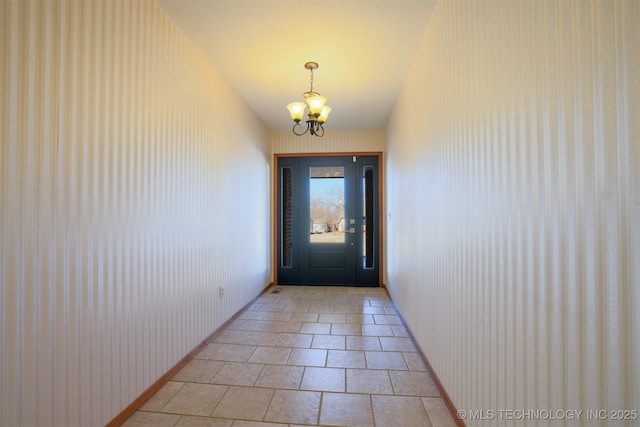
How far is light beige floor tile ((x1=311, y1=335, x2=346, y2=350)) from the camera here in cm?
262

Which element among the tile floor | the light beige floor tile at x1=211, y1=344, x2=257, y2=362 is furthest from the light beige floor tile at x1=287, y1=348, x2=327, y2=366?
the light beige floor tile at x1=211, y1=344, x2=257, y2=362

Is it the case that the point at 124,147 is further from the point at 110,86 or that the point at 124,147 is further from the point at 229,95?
the point at 229,95

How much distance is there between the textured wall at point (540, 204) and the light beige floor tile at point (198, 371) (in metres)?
1.67

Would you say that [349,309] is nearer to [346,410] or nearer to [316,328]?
[316,328]

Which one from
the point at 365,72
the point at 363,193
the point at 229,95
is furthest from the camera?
the point at 363,193

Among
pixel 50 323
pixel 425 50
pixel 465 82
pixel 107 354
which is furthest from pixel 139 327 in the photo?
pixel 425 50

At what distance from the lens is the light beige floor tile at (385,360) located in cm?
228

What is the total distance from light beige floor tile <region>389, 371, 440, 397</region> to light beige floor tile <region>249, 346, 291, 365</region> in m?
0.88

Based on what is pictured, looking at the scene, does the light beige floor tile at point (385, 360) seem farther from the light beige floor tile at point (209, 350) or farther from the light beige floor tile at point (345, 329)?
the light beige floor tile at point (209, 350)

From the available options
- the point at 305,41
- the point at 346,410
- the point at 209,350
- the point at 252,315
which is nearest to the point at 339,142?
the point at 305,41

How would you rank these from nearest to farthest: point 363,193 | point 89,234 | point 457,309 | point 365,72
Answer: point 89,234, point 457,309, point 365,72, point 363,193

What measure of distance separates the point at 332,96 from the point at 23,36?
9.27 feet

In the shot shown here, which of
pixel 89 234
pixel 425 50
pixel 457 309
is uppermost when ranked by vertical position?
pixel 425 50

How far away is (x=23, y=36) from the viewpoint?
1.17 m
